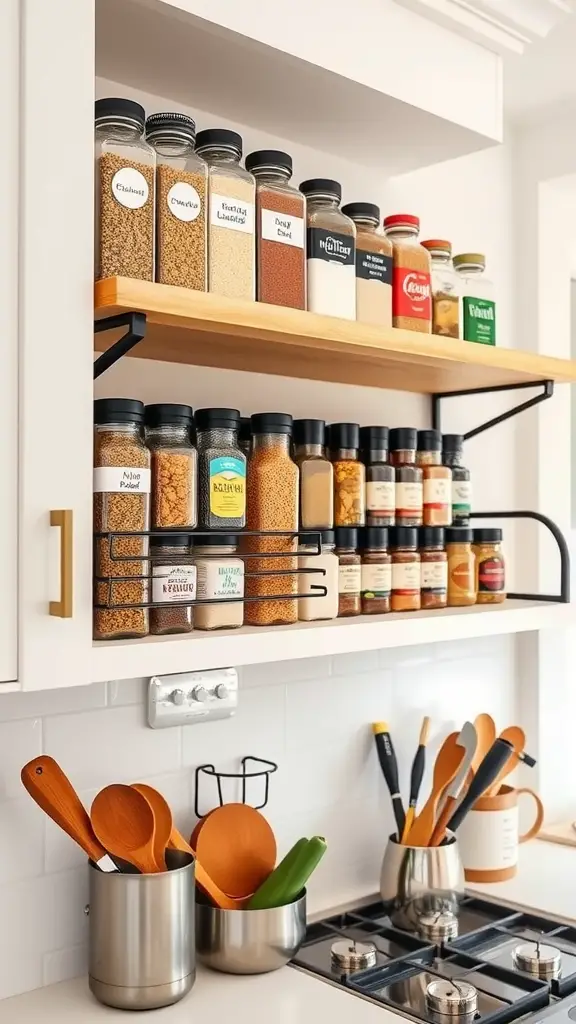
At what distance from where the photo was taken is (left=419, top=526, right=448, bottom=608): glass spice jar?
1.64 meters

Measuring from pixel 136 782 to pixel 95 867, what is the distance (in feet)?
0.63

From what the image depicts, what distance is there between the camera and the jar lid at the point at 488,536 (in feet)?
5.71

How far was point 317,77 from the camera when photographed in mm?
1423

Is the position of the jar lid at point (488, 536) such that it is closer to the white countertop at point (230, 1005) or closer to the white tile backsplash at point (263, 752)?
the white tile backsplash at point (263, 752)

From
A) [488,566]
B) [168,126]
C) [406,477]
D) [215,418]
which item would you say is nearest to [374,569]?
[406,477]

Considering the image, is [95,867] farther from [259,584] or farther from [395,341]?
[395,341]

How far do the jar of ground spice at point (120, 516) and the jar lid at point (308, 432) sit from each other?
1.05 ft

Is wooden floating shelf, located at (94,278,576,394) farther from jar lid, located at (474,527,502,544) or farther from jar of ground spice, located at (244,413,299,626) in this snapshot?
jar lid, located at (474,527,502,544)

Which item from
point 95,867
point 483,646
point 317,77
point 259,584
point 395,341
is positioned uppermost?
point 317,77

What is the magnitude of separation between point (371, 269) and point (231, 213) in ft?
0.97

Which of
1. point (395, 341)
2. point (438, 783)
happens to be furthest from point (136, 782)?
point (395, 341)

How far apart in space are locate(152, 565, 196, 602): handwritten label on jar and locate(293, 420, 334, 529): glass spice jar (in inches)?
10.4

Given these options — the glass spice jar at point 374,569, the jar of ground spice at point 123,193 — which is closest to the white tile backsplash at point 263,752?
the glass spice jar at point 374,569

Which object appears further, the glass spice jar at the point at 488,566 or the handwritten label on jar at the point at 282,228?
the glass spice jar at the point at 488,566
